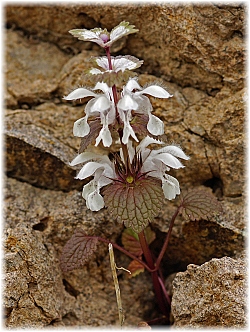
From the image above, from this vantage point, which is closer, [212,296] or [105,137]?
[105,137]

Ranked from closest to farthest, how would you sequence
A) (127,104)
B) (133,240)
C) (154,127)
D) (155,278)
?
1. (127,104)
2. (154,127)
3. (155,278)
4. (133,240)

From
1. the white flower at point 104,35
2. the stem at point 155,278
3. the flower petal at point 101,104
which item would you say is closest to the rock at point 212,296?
the stem at point 155,278

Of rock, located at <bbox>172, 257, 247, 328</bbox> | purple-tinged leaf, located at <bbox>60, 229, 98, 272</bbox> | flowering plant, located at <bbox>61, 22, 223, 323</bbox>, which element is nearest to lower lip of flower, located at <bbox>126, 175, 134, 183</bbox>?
flowering plant, located at <bbox>61, 22, 223, 323</bbox>

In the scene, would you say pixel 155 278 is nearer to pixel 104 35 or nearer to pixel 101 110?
pixel 101 110

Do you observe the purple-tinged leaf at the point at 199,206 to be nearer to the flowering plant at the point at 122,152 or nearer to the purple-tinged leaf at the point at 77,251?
the flowering plant at the point at 122,152

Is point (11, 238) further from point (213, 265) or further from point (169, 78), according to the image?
point (169, 78)

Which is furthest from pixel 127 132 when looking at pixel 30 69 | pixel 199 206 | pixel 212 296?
pixel 30 69

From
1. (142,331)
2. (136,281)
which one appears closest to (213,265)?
(142,331)
